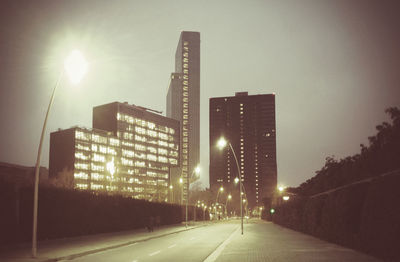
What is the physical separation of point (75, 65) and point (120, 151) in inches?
6356

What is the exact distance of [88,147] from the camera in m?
160

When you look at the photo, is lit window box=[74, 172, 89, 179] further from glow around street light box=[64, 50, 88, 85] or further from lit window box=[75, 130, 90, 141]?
glow around street light box=[64, 50, 88, 85]

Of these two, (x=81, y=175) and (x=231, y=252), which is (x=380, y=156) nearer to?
(x=231, y=252)

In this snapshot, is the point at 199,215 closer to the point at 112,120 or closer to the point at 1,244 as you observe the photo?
the point at 1,244

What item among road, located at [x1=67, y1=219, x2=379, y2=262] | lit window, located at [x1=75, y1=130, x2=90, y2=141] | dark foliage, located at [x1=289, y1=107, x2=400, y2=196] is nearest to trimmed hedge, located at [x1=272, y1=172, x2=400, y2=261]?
road, located at [x1=67, y1=219, x2=379, y2=262]

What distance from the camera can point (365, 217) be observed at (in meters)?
17.6

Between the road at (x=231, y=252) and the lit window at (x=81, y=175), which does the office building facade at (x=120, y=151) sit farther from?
the road at (x=231, y=252)

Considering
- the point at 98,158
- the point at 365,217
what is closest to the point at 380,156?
the point at 365,217

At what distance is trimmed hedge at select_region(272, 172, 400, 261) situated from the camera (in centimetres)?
1474

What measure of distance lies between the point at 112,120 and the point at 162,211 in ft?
398

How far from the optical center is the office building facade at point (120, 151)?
509ft

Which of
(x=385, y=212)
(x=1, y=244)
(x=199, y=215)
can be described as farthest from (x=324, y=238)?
(x=199, y=215)

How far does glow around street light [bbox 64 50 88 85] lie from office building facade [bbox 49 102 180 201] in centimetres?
12440

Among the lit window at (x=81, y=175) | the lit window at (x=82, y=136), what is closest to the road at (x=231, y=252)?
the lit window at (x=81, y=175)
